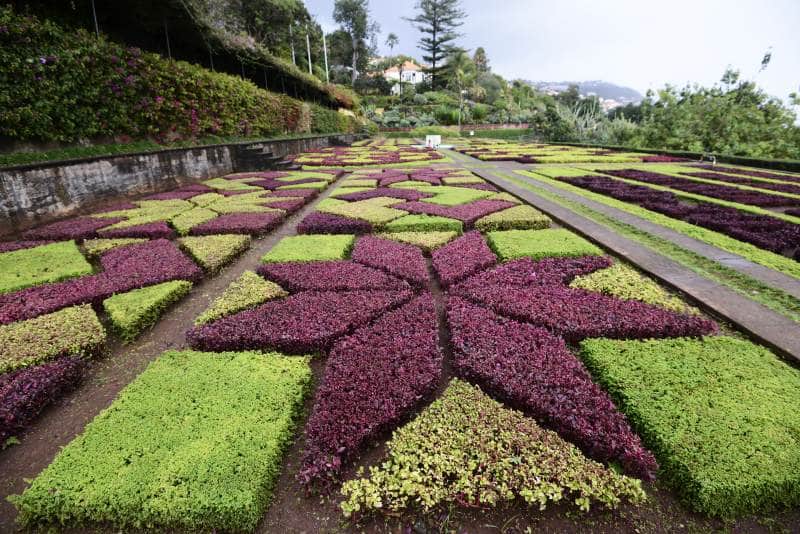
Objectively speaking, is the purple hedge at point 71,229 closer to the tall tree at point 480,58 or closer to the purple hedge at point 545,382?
the purple hedge at point 545,382

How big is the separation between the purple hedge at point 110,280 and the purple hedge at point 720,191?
36.4 feet

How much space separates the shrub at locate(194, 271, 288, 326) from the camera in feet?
11.0

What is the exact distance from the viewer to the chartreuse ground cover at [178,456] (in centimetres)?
167

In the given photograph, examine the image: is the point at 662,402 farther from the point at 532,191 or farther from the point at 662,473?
the point at 532,191

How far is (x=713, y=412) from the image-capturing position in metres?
2.10

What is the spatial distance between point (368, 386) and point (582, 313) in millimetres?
2078

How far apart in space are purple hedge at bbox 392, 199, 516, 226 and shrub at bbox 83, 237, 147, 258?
4598mm

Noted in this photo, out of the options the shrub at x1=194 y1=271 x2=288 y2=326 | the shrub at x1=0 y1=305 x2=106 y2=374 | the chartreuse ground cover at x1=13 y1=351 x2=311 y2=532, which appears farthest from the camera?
the shrub at x1=194 y1=271 x2=288 y2=326

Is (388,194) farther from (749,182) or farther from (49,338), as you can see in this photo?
(749,182)

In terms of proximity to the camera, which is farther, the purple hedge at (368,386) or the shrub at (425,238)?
the shrub at (425,238)

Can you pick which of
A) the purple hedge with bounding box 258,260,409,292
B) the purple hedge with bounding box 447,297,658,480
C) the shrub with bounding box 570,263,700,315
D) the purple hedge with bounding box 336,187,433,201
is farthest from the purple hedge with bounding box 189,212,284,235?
the shrub with bounding box 570,263,700,315

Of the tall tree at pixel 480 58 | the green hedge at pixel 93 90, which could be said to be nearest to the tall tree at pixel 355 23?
the tall tree at pixel 480 58

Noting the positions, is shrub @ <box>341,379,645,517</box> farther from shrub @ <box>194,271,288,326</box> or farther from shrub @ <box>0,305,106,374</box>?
shrub @ <box>0,305,106,374</box>

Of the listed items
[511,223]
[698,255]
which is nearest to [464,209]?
[511,223]
